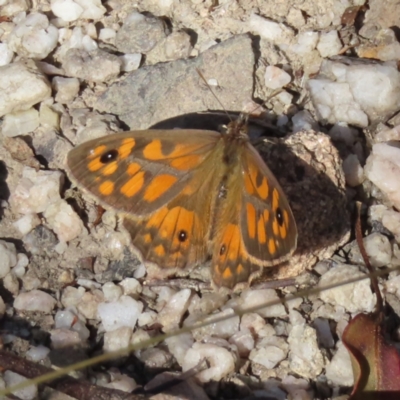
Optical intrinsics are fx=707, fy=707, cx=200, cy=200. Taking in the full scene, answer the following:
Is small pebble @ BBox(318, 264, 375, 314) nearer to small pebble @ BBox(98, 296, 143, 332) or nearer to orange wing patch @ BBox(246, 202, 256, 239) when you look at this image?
orange wing patch @ BBox(246, 202, 256, 239)

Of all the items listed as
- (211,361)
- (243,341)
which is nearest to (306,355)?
(243,341)

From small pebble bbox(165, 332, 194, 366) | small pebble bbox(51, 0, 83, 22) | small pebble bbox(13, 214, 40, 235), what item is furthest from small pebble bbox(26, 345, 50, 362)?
small pebble bbox(51, 0, 83, 22)

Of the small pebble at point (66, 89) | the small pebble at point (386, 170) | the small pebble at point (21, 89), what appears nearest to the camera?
the small pebble at point (386, 170)

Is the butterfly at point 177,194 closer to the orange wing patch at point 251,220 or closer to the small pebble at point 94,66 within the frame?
the orange wing patch at point 251,220

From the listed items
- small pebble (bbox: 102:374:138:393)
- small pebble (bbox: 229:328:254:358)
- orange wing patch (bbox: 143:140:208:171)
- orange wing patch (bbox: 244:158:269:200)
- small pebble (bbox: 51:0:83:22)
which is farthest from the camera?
small pebble (bbox: 51:0:83:22)

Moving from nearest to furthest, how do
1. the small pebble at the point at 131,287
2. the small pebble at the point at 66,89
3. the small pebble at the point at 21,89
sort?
the small pebble at the point at 131,287, the small pebble at the point at 21,89, the small pebble at the point at 66,89

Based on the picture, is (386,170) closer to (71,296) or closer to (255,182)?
(255,182)

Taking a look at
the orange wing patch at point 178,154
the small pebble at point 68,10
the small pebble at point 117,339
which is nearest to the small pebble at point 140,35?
the small pebble at point 68,10
